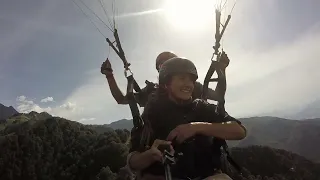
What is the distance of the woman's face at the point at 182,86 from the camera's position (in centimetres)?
376

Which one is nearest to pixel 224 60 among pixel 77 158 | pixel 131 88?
pixel 131 88

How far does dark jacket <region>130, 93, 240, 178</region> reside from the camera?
347cm

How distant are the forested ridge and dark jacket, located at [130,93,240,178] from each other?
360 ft

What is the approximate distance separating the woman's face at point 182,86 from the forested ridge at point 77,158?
109656 mm

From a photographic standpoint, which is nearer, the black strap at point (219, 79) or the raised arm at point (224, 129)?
the raised arm at point (224, 129)

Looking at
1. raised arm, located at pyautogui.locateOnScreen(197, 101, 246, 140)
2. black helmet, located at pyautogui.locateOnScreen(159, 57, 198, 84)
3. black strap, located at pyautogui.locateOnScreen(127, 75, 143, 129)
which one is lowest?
raised arm, located at pyautogui.locateOnScreen(197, 101, 246, 140)

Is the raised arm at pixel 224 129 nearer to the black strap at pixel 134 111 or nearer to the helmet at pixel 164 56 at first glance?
the black strap at pixel 134 111

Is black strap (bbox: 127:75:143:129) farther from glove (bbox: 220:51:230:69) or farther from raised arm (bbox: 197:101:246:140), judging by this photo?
glove (bbox: 220:51:230:69)

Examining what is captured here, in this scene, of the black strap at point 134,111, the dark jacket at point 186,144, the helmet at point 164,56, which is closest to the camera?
the dark jacket at point 186,144

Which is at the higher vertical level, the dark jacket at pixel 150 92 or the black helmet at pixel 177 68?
the dark jacket at pixel 150 92

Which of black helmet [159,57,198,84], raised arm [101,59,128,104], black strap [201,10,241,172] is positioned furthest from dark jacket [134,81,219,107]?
black helmet [159,57,198,84]

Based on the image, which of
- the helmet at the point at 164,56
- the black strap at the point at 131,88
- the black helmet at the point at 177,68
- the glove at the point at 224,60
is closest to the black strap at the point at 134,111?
the black strap at the point at 131,88

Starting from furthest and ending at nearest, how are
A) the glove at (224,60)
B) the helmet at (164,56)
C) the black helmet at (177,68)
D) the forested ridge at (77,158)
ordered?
1. the forested ridge at (77,158)
2. the helmet at (164,56)
3. the glove at (224,60)
4. the black helmet at (177,68)

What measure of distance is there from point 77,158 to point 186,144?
438 ft
